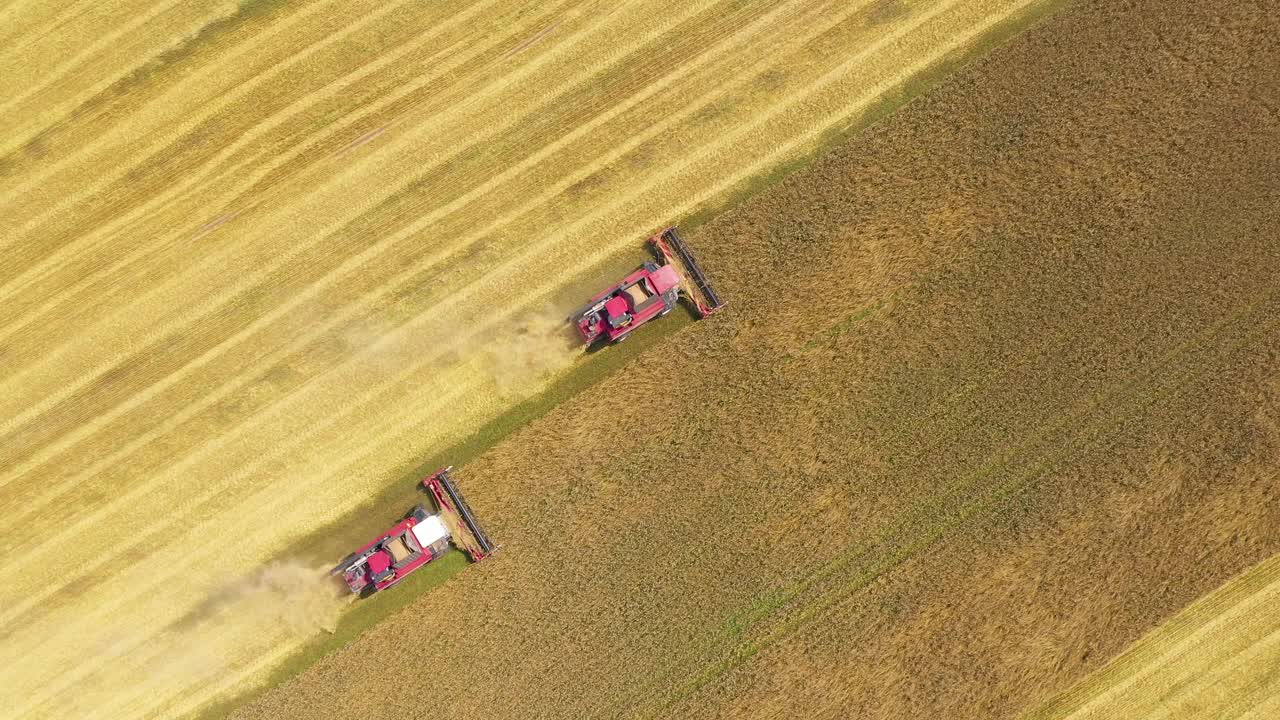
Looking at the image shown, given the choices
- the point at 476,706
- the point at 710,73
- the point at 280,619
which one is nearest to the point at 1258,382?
the point at 710,73

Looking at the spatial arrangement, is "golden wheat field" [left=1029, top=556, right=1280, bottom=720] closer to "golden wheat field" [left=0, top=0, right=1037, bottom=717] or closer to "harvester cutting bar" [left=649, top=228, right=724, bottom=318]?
"harvester cutting bar" [left=649, top=228, right=724, bottom=318]

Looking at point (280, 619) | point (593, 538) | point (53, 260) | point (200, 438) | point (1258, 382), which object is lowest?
point (1258, 382)

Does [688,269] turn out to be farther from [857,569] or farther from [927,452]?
[857,569]

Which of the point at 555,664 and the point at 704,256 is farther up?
the point at 704,256

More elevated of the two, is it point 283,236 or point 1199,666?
point 283,236

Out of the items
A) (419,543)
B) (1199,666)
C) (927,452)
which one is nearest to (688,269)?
(927,452)

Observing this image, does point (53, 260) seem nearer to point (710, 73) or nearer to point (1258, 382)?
point (710, 73)

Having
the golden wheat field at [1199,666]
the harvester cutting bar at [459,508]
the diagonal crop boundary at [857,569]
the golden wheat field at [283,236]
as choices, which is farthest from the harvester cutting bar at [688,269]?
the golden wheat field at [1199,666]
